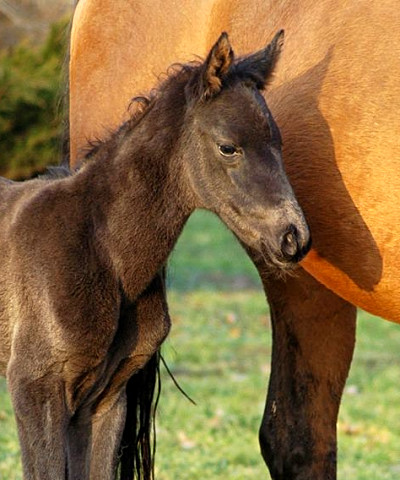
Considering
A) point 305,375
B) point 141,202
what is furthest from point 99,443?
point 305,375

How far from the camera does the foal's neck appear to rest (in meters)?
3.70

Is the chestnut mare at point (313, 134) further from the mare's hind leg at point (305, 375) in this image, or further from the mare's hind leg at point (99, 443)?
the mare's hind leg at point (99, 443)

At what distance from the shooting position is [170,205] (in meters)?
3.71

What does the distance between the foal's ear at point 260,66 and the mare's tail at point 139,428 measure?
1370mm

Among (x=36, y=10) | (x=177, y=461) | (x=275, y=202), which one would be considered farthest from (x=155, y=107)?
(x=36, y=10)

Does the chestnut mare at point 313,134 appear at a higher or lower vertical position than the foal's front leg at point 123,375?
higher

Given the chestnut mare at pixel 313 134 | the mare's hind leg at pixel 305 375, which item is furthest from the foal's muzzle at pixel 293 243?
the mare's hind leg at pixel 305 375

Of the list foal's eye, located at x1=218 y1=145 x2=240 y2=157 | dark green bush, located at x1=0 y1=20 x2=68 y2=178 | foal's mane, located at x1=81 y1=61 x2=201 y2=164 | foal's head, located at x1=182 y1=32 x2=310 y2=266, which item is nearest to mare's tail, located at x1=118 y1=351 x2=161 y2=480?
foal's mane, located at x1=81 y1=61 x2=201 y2=164

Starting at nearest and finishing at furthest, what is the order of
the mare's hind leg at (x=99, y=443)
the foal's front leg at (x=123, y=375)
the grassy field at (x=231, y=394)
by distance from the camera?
1. the foal's front leg at (x=123, y=375)
2. the mare's hind leg at (x=99, y=443)
3. the grassy field at (x=231, y=394)

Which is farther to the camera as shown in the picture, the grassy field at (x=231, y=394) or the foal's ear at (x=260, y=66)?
the grassy field at (x=231, y=394)

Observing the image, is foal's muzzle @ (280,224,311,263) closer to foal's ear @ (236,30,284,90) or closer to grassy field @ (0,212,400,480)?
foal's ear @ (236,30,284,90)

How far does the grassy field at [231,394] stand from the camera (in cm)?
642

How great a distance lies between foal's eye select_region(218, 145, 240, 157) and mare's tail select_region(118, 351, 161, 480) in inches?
51.2

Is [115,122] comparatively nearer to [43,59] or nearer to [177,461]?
[177,461]
